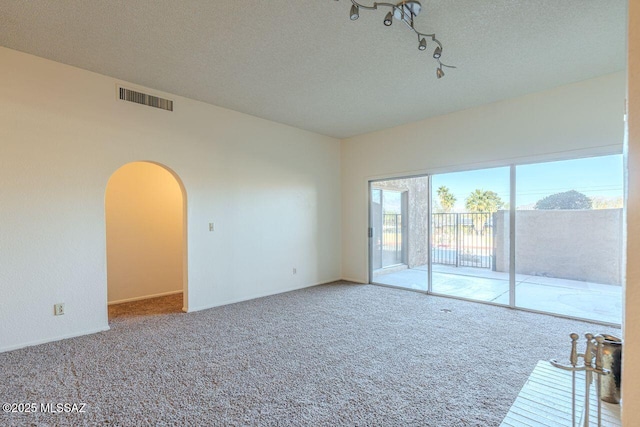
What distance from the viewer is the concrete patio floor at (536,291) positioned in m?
3.71

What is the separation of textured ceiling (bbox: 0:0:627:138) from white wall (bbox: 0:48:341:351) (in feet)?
1.25

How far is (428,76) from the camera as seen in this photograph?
349 centimetres

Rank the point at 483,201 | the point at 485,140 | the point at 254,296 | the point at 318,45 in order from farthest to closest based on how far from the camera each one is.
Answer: the point at 254,296 < the point at 483,201 < the point at 485,140 < the point at 318,45

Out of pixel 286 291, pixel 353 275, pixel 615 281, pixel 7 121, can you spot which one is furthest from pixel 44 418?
pixel 615 281

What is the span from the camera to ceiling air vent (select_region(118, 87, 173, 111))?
11.9 ft

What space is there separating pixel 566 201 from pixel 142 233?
618cm

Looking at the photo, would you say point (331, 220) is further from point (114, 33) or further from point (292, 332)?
point (114, 33)

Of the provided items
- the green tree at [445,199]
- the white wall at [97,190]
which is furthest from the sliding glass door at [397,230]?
the white wall at [97,190]

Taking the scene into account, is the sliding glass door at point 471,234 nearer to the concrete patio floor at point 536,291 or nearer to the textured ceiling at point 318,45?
the concrete patio floor at point 536,291

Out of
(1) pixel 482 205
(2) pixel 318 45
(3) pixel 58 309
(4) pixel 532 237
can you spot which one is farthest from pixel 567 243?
(3) pixel 58 309

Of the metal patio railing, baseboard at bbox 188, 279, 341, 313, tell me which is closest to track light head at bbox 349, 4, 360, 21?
the metal patio railing

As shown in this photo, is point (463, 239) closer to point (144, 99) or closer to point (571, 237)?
point (571, 237)

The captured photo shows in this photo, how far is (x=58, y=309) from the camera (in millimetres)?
3174

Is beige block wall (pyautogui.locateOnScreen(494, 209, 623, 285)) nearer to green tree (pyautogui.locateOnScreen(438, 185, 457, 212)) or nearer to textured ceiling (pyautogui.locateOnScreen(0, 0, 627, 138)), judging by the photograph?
green tree (pyautogui.locateOnScreen(438, 185, 457, 212))
